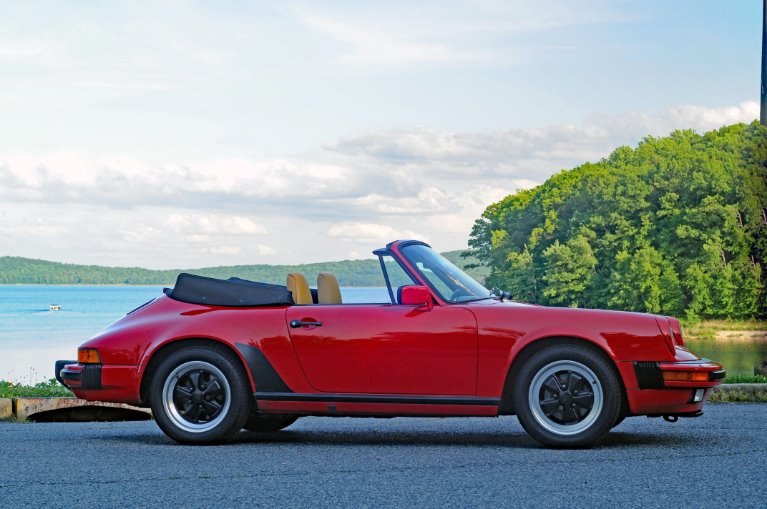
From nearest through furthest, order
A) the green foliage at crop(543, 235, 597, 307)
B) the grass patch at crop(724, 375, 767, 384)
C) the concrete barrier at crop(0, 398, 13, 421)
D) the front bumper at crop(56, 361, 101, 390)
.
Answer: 1. the front bumper at crop(56, 361, 101, 390)
2. the concrete barrier at crop(0, 398, 13, 421)
3. the grass patch at crop(724, 375, 767, 384)
4. the green foliage at crop(543, 235, 597, 307)

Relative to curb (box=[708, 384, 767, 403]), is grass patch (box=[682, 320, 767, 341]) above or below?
below

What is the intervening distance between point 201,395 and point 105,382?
80 centimetres

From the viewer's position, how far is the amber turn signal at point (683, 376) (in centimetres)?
773

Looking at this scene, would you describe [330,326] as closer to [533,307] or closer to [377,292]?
[377,292]

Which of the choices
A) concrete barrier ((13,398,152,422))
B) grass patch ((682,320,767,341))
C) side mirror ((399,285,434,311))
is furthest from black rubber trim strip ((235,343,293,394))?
grass patch ((682,320,767,341))

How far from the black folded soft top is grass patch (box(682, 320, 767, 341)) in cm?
6316

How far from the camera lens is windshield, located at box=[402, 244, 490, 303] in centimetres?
816

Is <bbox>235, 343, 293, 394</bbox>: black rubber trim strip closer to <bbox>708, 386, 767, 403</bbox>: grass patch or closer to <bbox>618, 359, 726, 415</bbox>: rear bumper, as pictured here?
<bbox>618, 359, 726, 415</bbox>: rear bumper

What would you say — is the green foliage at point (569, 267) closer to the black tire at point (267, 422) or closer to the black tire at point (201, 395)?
the black tire at point (267, 422)

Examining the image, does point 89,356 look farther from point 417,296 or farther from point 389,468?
point 389,468

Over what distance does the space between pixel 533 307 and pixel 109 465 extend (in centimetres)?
308

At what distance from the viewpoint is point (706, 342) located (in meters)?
66.7

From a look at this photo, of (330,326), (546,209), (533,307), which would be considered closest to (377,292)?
(330,326)

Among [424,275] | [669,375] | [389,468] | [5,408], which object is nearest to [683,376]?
[669,375]
